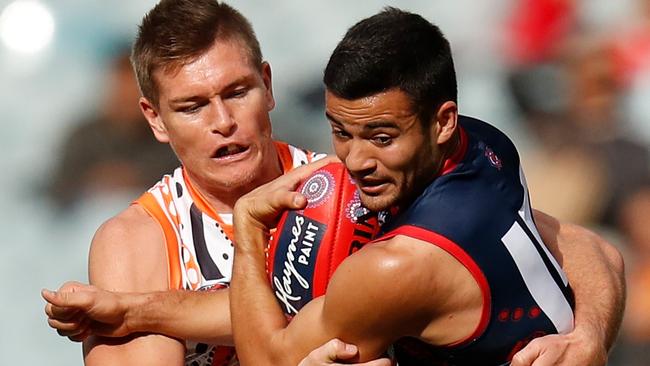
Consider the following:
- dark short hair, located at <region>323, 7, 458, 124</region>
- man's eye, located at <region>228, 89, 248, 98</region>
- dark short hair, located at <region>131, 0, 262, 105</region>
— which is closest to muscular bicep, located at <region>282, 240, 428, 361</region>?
dark short hair, located at <region>323, 7, 458, 124</region>

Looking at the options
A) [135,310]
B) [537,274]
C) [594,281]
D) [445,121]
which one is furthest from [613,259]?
[135,310]

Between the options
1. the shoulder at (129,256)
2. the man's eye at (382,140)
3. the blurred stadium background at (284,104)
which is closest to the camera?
the man's eye at (382,140)

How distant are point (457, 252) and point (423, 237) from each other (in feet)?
0.33

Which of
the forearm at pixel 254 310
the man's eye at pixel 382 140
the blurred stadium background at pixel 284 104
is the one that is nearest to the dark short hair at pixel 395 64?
the man's eye at pixel 382 140

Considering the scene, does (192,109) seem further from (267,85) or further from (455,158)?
(455,158)

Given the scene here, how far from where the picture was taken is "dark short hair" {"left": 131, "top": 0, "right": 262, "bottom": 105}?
4.49m

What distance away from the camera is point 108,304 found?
13.6 feet

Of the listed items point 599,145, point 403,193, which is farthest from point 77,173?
point 403,193

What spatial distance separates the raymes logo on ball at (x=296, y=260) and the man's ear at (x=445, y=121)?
483mm

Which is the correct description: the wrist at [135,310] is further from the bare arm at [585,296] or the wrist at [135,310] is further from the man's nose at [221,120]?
the bare arm at [585,296]

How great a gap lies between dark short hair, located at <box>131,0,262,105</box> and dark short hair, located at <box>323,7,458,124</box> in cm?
101

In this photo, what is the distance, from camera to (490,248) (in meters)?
3.54

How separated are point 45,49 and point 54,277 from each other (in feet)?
4.39

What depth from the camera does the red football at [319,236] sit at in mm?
3818
